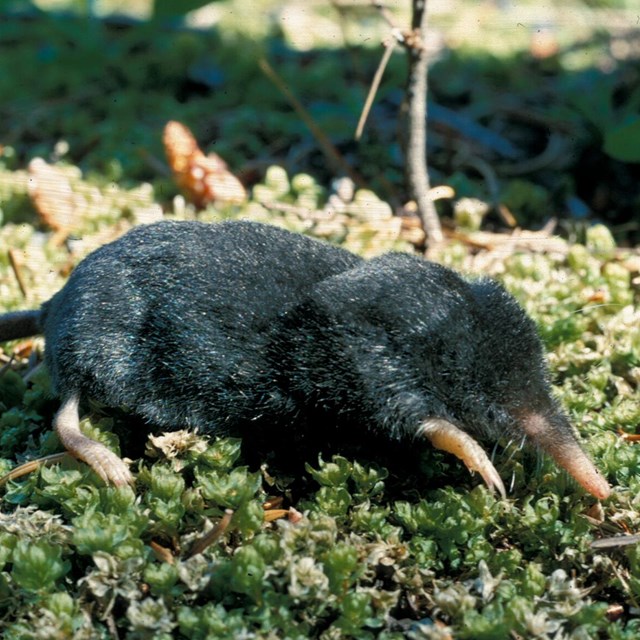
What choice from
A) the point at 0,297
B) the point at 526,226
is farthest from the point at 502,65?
the point at 0,297

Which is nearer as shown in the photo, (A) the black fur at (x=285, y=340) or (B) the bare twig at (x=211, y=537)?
(B) the bare twig at (x=211, y=537)

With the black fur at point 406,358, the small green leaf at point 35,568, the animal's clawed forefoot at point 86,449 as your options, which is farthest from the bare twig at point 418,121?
the small green leaf at point 35,568

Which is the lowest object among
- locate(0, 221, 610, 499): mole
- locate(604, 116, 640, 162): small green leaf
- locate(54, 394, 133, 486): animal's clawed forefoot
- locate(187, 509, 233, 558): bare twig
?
locate(187, 509, 233, 558): bare twig

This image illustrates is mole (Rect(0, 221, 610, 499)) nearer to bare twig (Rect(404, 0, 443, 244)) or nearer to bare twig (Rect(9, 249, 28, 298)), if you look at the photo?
bare twig (Rect(9, 249, 28, 298))

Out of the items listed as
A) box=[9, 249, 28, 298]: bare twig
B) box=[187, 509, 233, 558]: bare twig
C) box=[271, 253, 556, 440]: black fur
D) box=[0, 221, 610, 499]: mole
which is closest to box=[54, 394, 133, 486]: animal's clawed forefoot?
box=[0, 221, 610, 499]: mole

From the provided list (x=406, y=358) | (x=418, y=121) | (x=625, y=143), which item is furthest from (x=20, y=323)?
(x=625, y=143)

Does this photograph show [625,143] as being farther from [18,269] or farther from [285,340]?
[18,269]

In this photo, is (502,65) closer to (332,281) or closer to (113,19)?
(113,19)

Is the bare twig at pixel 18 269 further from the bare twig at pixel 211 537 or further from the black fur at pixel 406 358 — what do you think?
the bare twig at pixel 211 537
